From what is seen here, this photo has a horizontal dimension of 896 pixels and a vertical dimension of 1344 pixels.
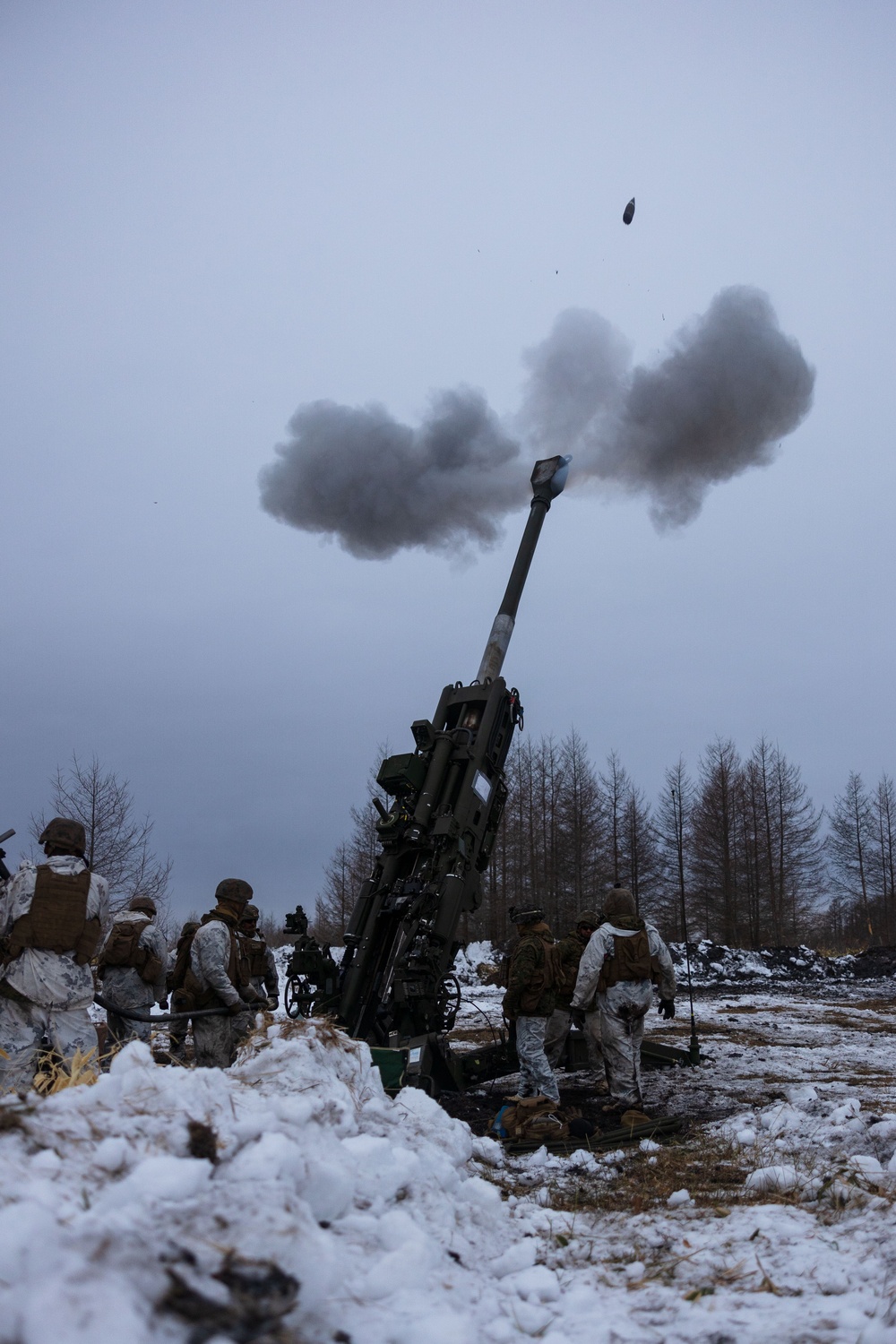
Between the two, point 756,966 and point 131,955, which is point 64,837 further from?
point 756,966

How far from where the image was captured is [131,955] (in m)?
8.37

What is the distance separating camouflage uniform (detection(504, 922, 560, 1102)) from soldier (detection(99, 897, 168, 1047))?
326cm

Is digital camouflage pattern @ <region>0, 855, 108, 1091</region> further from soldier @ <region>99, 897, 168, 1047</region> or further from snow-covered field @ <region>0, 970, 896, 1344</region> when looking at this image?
soldier @ <region>99, 897, 168, 1047</region>

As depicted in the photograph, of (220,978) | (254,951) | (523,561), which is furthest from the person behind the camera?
(523,561)

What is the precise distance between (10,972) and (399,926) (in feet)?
12.0

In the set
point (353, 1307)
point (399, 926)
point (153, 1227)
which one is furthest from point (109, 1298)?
point (399, 926)

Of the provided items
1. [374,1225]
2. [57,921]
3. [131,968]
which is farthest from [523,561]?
[374,1225]

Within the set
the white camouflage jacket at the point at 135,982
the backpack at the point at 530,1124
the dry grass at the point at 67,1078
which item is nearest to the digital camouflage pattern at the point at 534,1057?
the backpack at the point at 530,1124

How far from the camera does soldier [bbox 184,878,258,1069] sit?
738cm

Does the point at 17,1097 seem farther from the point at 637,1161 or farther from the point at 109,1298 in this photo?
the point at 637,1161

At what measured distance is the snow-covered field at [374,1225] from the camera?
7.27 feet

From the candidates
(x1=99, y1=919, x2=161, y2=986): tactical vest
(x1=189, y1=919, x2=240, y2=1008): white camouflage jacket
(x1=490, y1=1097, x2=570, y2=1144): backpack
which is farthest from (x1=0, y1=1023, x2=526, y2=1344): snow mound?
(x1=99, y1=919, x2=161, y2=986): tactical vest

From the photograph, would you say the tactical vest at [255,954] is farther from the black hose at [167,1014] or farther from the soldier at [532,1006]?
the soldier at [532,1006]

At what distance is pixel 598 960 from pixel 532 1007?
0.71 m
